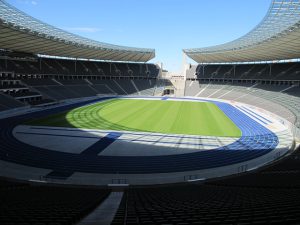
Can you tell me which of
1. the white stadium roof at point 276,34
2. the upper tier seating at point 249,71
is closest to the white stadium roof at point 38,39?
the upper tier seating at point 249,71

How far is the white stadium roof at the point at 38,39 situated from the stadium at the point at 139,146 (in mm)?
190

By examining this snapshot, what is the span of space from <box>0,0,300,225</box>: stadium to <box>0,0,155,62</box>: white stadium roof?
190mm

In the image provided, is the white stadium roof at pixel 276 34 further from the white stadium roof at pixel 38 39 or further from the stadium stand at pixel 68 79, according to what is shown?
the stadium stand at pixel 68 79

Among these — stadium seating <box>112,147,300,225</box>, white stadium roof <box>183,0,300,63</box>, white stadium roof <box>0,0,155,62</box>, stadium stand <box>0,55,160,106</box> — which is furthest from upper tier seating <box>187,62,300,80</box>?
stadium seating <box>112,147,300,225</box>

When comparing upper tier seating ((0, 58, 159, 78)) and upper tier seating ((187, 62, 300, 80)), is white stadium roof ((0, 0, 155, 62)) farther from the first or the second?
upper tier seating ((187, 62, 300, 80))

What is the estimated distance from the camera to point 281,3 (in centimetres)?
2658

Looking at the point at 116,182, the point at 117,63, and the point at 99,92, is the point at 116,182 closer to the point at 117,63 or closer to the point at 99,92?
the point at 99,92

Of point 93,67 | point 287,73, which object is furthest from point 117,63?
point 287,73

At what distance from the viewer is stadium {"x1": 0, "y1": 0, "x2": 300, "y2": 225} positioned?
901 cm

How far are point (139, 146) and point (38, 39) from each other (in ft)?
101

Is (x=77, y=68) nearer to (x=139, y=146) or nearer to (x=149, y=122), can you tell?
(x=149, y=122)

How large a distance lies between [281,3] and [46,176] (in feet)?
81.9

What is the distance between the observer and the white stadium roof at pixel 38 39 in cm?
3581

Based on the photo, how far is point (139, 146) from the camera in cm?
2395
